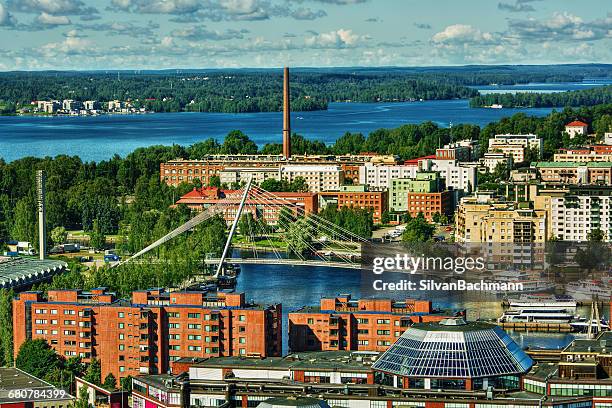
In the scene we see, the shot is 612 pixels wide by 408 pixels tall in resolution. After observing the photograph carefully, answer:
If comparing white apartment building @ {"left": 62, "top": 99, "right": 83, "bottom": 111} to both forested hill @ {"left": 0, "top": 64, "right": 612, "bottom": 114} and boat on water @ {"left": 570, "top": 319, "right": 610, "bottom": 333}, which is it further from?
boat on water @ {"left": 570, "top": 319, "right": 610, "bottom": 333}

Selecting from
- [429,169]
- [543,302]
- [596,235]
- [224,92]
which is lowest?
[543,302]

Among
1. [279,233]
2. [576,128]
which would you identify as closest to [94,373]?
[279,233]

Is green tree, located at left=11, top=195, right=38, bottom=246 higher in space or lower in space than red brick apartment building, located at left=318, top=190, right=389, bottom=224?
lower

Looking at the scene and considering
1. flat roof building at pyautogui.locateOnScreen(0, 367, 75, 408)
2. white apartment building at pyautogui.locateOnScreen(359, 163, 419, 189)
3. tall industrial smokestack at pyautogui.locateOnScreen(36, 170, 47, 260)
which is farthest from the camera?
white apartment building at pyautogui.locateOnScreen(359, 163, 419, 189)

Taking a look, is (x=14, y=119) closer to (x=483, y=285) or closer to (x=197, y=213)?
(x=197, y=213)

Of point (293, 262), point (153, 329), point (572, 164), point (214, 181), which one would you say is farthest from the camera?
point (214, 181)

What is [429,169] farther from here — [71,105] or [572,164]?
[71,105]

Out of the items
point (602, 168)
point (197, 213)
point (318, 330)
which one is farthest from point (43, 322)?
point (602, 168)

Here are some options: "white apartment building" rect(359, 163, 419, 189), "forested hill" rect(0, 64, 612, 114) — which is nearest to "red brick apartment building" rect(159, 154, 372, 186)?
"white apartment building" rect(359, 163, 419, 189)
